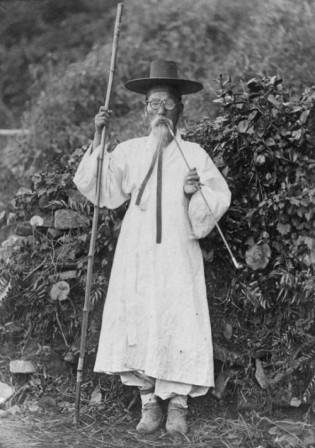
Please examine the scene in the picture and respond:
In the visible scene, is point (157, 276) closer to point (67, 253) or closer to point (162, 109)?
point (162, 109)

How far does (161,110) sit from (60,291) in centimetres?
163

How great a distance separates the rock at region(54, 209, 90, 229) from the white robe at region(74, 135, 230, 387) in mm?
790

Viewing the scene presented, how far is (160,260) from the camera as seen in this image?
197 inches

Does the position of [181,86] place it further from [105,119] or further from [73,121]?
[73,121]

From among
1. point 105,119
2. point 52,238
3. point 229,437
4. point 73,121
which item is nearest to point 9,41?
point 73,121

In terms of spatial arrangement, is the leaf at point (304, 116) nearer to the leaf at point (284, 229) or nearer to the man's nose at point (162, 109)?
the leaf at point (284, 229)

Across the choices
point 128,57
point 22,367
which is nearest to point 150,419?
point 22,367

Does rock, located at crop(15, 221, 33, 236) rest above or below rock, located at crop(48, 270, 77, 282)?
above

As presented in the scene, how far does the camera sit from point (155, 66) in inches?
205

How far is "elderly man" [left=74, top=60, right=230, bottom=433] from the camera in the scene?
4.95 metres

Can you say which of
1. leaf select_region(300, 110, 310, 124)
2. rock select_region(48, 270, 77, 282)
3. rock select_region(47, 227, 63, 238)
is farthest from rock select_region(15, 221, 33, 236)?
leaf select_region(300, 110, 310, 124)

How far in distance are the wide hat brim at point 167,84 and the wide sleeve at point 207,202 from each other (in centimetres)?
55

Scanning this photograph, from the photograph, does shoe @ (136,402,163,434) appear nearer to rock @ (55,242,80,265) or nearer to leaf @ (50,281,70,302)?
leaf @ (50,281,70,302)

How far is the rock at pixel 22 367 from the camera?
19.1 ft
